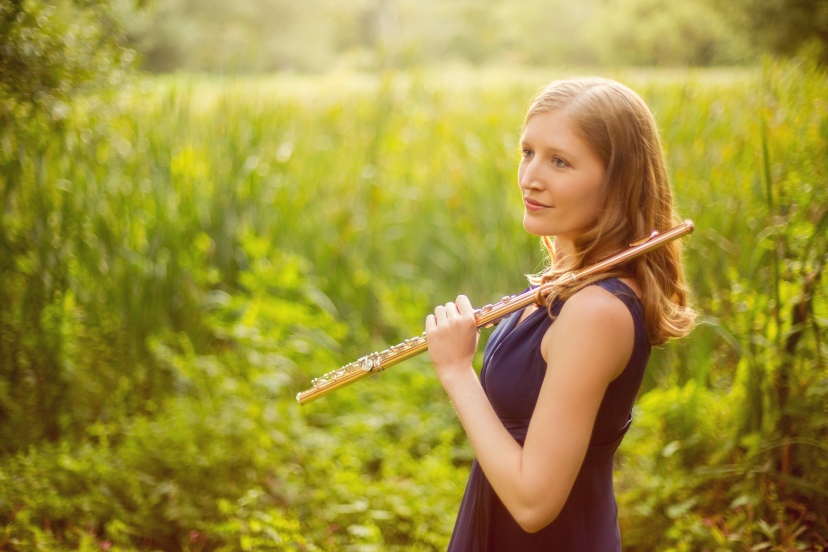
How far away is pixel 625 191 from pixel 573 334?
35cm

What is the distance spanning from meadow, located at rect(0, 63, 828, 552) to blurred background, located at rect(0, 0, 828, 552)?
0.04 feet

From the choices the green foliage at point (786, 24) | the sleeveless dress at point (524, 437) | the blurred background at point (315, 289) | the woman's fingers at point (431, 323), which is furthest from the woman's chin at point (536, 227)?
the green foliage at point (786, 24)

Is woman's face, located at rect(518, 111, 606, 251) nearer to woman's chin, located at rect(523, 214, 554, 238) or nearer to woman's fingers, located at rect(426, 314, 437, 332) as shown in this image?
woman's chin, located at rect(523, 214, 554, 238)

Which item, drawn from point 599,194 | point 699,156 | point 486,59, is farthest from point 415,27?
point 599,194

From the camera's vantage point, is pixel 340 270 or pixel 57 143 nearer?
pixel 57 143

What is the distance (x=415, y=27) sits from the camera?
7.41 m

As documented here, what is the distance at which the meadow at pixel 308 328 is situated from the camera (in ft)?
→ 7.77

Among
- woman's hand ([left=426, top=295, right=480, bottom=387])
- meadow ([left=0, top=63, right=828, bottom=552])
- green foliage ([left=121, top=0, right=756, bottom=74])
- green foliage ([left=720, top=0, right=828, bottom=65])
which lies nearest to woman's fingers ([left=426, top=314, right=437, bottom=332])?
woman's hand ([left=426, top=295, right=480, bottom=387])

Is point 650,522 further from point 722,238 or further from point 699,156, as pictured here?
point 699,156

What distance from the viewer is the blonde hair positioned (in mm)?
1258

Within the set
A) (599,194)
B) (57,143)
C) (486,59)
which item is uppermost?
(486,59)

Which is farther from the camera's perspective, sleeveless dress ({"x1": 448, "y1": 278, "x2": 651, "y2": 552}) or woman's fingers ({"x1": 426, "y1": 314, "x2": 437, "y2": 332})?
woman's fingers ({"x1": 426, "y1": 314, "x2": 437, "y2": 332})

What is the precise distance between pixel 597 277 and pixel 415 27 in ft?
22.3

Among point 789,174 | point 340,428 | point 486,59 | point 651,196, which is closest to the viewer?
point 651,196
